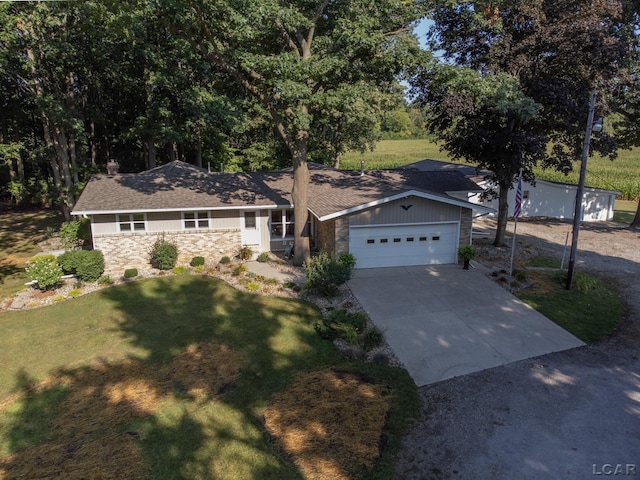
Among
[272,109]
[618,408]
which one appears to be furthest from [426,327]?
[272,109]

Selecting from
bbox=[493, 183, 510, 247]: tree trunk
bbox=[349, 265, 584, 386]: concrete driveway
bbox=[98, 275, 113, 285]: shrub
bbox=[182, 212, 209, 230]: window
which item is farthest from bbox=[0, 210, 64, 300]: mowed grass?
bbox=[493, 183, 510, 247]: tree trunk

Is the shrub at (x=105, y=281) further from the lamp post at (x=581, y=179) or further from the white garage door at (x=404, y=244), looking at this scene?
the lamp post at (x=581, y=179)

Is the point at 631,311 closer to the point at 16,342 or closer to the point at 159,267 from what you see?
the point at 159,267

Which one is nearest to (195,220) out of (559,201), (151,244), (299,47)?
(151,244)

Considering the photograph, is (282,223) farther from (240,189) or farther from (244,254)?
(240,189)

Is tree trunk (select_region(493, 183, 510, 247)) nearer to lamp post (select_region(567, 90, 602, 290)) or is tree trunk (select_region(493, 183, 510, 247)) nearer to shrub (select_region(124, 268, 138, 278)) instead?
lamp post (select_region(567, 90, 602, 290))

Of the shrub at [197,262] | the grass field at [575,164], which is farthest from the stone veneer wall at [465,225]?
the shrub at [197,262]

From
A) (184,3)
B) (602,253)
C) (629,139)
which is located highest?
(184,3)
